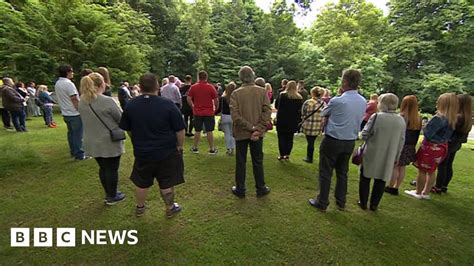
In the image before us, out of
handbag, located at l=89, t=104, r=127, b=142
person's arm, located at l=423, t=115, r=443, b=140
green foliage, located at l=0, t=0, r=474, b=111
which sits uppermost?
green foliage, located at l=0, t=0, r=474, b=111

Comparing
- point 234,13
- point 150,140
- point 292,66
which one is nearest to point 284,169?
point 150,140

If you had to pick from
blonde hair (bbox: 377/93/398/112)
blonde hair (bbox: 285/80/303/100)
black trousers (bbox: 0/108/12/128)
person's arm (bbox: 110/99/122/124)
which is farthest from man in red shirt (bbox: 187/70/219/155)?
black trousers (bbox: 0/108/12/128)

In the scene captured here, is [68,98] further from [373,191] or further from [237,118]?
[373,191]

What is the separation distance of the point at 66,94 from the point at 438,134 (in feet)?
20.7

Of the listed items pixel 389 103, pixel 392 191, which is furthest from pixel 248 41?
pixel 389 103

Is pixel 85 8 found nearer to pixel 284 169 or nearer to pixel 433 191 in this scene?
pixel 284 169

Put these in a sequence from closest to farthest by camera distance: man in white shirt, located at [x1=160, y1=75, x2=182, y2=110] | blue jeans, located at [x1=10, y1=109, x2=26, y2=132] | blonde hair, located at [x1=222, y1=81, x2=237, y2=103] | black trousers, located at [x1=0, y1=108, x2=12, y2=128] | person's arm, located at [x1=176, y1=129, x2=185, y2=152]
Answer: person's arm, located at [x1=176, y1=129, x2=185, y2=152] → blonde hair, located at [x1=222, y1=81, x2=237, y2=103] → man in white shirt, located at [x1=160, y1=75, x2=182, y2=110] → blue jeans, located at [x1=10, y1=109, x2=26, y2=132] → black trousers, located at [x1=0, y1=108, x2=12, y2=128]

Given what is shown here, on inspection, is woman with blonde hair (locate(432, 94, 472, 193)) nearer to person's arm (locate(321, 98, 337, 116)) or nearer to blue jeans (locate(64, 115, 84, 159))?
person's arm (locate(321, 98, 337, 116))

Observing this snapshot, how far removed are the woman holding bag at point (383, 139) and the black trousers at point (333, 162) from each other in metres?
0.29

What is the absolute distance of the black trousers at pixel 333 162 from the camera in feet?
12.0

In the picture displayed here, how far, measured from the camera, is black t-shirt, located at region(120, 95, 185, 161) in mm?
3029

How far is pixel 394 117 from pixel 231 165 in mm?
3155

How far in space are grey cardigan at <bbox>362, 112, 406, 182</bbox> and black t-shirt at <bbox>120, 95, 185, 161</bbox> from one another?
2558 millimetres

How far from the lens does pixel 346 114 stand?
11.7 feet
